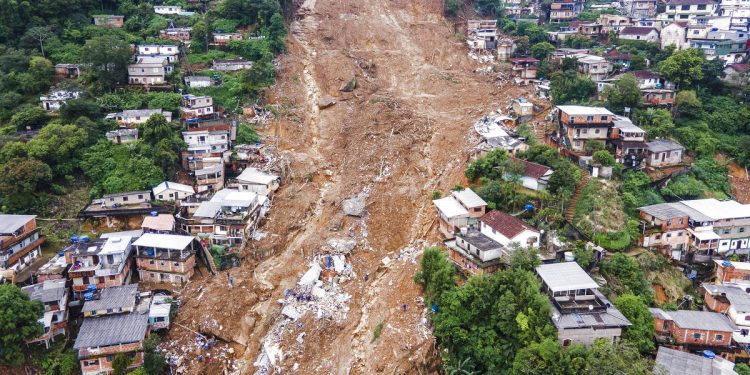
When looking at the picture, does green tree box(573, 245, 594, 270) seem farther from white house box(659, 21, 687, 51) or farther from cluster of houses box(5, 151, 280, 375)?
white house box(659, 21, 687, 51)

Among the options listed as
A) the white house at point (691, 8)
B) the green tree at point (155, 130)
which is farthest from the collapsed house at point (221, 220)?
the white house at point (691, 8)

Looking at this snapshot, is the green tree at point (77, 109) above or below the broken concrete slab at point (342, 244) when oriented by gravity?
above

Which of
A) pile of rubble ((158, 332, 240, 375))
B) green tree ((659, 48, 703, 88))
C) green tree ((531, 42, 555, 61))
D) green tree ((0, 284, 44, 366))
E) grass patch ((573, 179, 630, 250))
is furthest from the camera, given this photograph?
green tree ((531, 42, 555, 61))

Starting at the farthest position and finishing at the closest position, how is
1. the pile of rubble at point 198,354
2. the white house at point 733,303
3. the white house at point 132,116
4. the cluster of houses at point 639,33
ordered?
1. the cluster of houses at point 639,33
2. the white house at point 132,116
3. the pile of rubble at point 198,354
4. the white house at point 733,303

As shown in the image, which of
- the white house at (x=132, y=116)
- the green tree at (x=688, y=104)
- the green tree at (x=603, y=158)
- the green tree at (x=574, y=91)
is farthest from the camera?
the green tree at (x=574, y=91)

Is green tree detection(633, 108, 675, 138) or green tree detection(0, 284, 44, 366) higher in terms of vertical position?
green tree detection(633, 108, 675, 138)

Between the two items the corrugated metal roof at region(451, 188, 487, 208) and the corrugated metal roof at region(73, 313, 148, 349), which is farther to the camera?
the corrugated metal roof at region(451, 188, 487, 208)

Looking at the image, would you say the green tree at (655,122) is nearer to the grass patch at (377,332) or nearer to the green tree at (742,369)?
the green tree at (742,369)

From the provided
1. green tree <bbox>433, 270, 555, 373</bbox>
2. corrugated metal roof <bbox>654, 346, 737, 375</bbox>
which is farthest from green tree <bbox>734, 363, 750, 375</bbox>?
green tree <bbox>433, 270, 555, 373</bbox>
